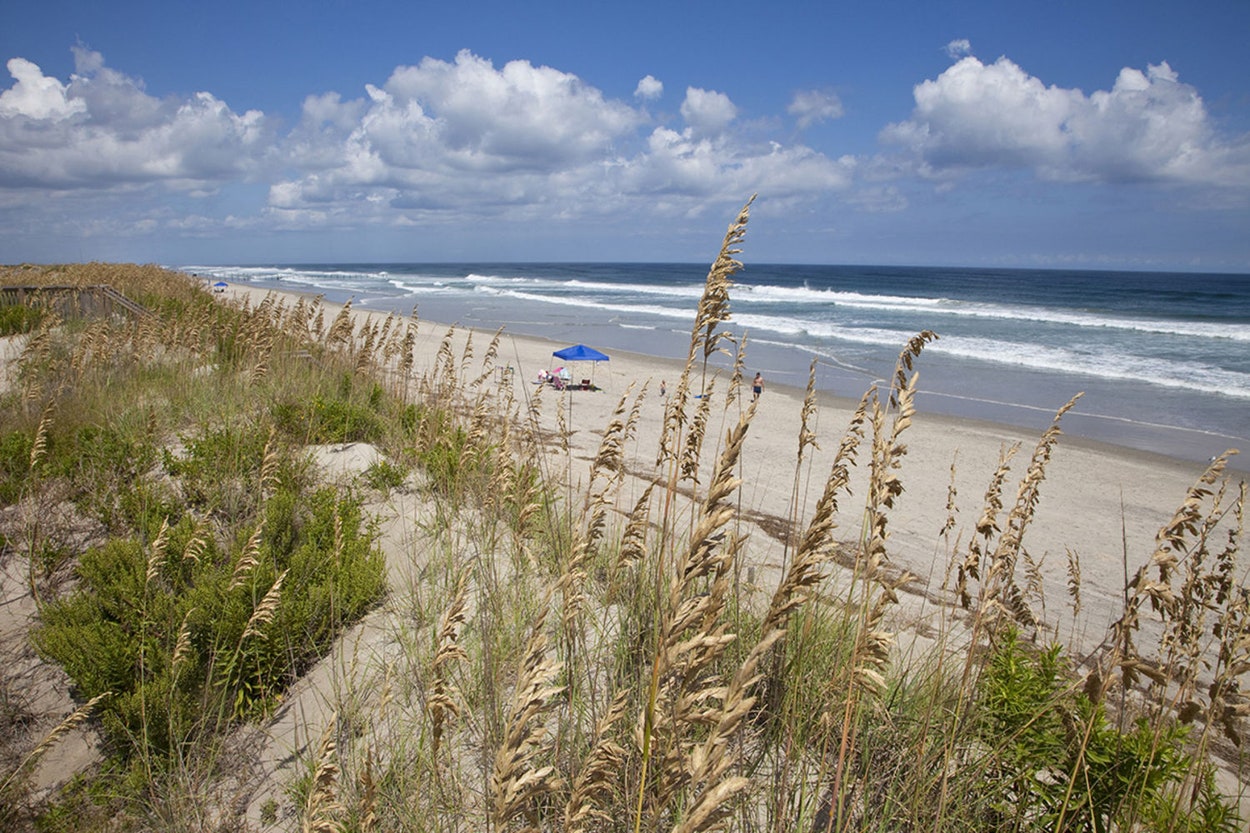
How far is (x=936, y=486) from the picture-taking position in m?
10.7

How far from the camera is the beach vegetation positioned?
154cm

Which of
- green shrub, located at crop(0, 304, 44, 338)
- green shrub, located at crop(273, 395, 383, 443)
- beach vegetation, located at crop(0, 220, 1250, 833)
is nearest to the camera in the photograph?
beach vegetation, located at crop(0, 220, 1250, 833)

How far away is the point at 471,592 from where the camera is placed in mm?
3893

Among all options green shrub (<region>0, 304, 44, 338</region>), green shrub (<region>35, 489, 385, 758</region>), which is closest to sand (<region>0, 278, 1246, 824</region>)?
green shrub (<region>35, 489, 385, 758</region>)

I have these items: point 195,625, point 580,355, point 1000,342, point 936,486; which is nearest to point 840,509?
point 936,486

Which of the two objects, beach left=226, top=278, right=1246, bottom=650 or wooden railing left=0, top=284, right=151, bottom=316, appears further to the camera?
wooden railing left=0, top=284, right=151, bottom=316

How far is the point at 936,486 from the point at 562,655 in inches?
365

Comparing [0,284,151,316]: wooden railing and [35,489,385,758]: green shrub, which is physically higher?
[0,284,151,316]: wooden railing

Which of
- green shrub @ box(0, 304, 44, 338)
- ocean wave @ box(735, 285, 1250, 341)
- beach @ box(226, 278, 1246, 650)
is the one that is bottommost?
beach @ box(226, 278, 1246, 650)

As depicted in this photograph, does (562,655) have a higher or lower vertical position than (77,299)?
lower

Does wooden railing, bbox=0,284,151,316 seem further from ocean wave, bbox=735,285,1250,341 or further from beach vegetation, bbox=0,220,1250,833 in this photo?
ocean wave, bbox=735,285,1250,341

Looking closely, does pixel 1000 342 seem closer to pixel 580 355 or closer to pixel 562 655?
pixel 580 355

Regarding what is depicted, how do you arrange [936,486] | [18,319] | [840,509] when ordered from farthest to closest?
[18,319]
[936,486]
[840,509]

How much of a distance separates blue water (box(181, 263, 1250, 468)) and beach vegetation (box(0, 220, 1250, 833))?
3.65 ft
